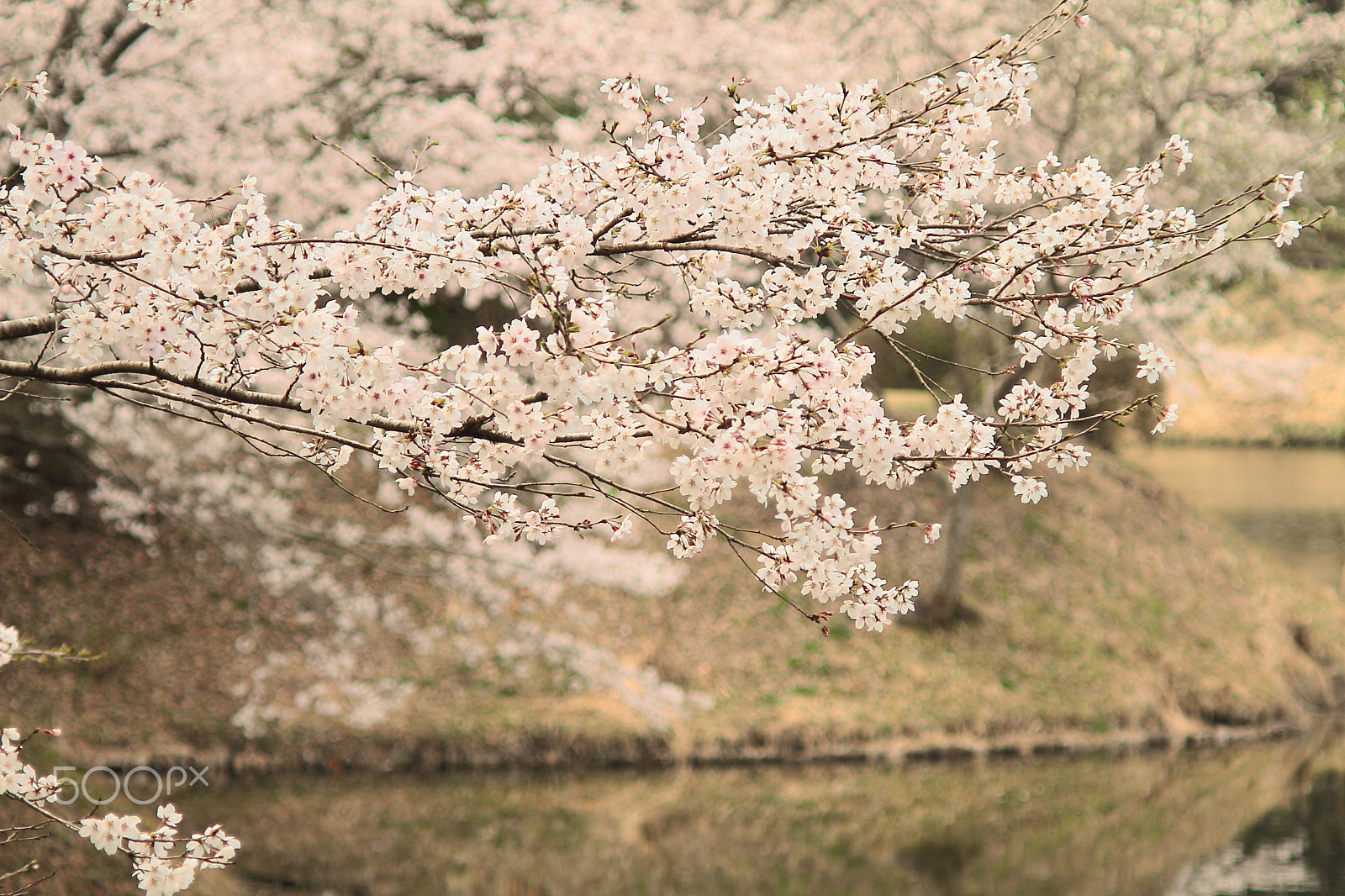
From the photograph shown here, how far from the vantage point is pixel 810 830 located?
9.48 m

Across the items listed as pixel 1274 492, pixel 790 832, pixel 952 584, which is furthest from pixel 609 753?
pixel 1274 492

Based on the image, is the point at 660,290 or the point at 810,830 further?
→ the point at 810,830

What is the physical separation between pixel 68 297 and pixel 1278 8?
1276 centimetres

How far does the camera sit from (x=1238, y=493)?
21.4 m

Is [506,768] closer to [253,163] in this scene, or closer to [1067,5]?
[253,163]

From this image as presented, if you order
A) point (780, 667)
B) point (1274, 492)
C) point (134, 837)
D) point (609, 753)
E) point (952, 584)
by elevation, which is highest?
point (1274, 492)

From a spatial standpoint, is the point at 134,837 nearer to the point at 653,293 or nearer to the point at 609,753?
the point at 653,293

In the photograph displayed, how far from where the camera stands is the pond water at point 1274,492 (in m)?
17.8

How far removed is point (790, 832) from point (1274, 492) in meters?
16.0

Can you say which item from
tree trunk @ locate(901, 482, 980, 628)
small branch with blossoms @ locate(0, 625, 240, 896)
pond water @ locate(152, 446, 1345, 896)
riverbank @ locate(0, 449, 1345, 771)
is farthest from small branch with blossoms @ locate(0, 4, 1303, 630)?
tree trunk @ locate(901, 482, 980, 628)

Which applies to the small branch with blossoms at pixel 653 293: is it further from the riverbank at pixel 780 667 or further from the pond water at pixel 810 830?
the riverbank at pixel 780 667

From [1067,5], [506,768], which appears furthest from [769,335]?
[1067,5]

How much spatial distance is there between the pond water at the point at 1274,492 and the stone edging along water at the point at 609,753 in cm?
634

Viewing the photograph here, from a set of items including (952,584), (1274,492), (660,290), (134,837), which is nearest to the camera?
(660,290)
